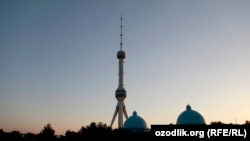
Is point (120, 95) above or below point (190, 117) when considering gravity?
above

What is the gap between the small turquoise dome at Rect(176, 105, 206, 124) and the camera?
4891 cm

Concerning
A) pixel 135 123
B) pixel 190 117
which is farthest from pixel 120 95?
pixel 190 117

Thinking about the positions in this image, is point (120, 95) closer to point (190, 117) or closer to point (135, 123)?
point (135, 123)

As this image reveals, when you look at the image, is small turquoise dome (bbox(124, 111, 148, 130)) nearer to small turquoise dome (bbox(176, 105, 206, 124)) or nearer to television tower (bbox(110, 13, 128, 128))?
small turquoise dome (bbox(176, 105, 206, 124))

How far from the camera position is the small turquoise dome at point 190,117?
4891 cm

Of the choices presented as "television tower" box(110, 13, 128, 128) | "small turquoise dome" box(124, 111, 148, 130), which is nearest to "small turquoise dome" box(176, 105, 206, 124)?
"small turquoise dome" box(124, 111, 148, 130)

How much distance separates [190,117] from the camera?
4947 cm

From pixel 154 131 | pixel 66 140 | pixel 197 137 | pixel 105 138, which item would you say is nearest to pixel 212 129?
pixel 197 137

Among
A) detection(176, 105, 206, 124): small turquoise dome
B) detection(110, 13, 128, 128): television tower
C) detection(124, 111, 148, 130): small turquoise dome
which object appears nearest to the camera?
Answer: detection(176, 105, 206, 124): small turquoise dome

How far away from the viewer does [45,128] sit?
84062 millimetres

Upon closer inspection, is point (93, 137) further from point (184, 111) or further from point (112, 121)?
point (112, 121)

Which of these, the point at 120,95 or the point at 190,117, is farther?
the point at 120,95

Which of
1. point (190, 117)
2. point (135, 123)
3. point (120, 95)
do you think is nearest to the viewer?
point (190, 117)

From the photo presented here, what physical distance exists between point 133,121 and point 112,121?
4016 cm
